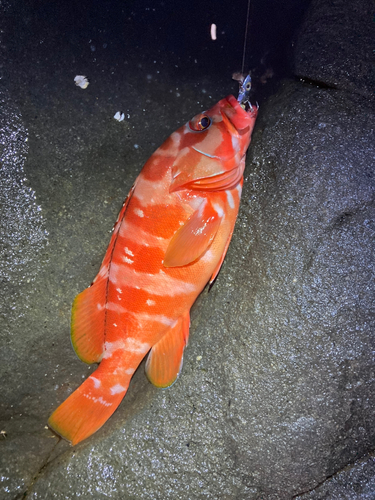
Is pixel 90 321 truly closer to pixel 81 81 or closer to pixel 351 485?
pixel 81 81

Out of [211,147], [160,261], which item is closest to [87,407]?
[160,261]

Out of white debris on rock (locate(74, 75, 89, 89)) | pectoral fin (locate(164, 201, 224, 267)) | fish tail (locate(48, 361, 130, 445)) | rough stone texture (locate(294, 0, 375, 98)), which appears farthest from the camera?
white debris on rock (locate(74, 75, 89, 89))

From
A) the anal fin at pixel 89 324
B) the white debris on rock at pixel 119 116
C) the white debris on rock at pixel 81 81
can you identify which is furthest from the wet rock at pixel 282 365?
the white debris on rock at pixel 81 81

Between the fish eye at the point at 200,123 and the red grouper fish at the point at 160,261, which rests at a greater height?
the fish eye at the point at 200,123

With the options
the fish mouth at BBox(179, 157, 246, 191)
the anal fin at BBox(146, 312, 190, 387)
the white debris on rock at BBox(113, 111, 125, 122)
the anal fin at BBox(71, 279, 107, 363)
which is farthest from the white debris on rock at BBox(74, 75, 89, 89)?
the anal fin at BBox(146, 312, 190, 387)

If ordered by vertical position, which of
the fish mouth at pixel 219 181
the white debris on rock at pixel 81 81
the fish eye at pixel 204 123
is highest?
the white debris on rock at pixel 81 81

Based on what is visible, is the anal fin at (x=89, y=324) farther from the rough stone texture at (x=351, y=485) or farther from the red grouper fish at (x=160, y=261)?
the rough stone texture at (x=351, y=485)

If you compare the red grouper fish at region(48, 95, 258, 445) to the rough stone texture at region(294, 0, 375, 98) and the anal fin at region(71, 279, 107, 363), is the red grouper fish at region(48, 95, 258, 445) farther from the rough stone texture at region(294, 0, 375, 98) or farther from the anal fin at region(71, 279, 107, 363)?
the rough stone texture at region(294, 0, 375, 98)

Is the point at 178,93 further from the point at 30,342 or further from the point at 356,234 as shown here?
the point at 30,342
